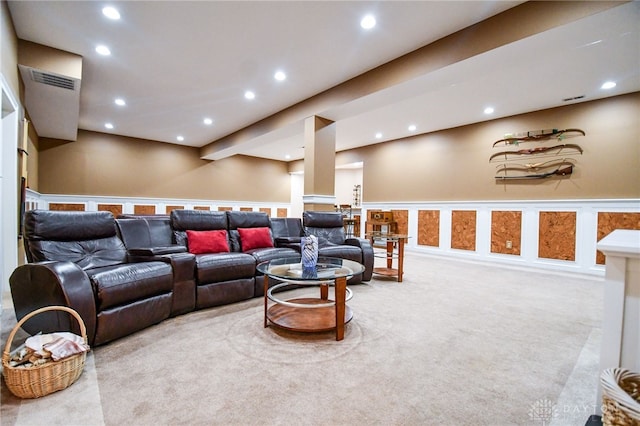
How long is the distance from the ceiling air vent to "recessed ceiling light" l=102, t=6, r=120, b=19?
1.32 m

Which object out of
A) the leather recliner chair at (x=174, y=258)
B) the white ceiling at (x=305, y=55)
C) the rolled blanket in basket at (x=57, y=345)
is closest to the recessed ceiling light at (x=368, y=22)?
the white ceiling at (x=305, y=55)

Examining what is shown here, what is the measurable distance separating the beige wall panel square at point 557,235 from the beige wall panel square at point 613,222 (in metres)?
0.29

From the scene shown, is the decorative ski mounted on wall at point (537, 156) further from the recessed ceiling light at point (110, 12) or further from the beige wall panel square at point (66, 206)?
the beige wall panel square at point (66, 206)

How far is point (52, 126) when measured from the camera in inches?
215

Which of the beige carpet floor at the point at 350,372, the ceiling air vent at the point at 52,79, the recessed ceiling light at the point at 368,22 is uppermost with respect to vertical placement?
the recessed ceiling light at the point at 368,22

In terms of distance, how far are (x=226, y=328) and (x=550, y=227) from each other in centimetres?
529

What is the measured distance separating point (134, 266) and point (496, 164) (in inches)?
234

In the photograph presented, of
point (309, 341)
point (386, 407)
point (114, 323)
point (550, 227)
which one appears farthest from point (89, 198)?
point (550, 227)

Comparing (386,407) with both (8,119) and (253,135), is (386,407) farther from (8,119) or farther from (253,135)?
→ (253,135)

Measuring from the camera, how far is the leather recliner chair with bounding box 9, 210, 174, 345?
69.7 inches

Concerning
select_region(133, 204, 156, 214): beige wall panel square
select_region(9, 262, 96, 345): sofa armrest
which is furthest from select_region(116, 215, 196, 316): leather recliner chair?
select_region(133, 204, 156, 214): beige wall panel square

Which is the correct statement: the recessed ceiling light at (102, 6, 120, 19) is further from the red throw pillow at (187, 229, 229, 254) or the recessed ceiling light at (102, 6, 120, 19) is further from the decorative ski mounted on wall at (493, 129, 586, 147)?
the decorative ski mounted on wall at (493, 129, 586, 147)

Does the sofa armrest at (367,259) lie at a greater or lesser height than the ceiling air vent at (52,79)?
lesser

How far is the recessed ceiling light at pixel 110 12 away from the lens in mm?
2671
